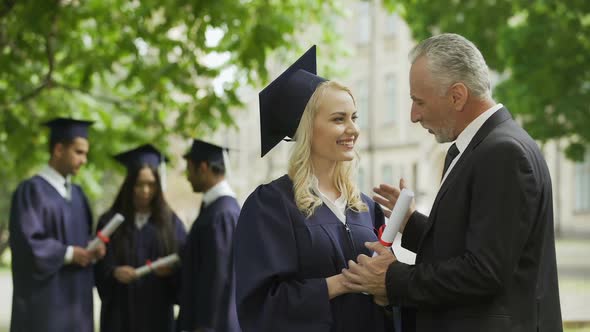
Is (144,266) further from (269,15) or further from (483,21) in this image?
(483,21)

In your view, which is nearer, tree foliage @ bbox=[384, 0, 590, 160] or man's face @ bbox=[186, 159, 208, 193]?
man's face @ bbox=[186, 159, 208, 193]

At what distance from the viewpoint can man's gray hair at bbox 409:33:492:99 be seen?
11.3 feet

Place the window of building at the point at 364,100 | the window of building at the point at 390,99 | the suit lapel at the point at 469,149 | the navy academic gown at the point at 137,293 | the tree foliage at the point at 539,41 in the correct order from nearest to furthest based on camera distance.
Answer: the suit lapel at the point at 469,149, the navy academic gown at the point at 137,293, the tree foliage at the point at 539,41, the window of building at the point at 390,99, the window of building at the point at 364,100

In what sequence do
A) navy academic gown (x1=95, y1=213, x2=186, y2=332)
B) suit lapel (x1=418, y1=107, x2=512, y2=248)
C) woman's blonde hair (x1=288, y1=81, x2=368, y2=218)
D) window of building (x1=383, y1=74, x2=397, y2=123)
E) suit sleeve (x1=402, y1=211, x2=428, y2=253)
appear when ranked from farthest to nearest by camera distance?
1. window of building (x1=383, y1=74, x2=397, y2=123)
2. navy academic gown (x1=95, y1=213, x2=186, y2=332)
3. suit sleeve (x1=402, y1=211, x2=428, y2=253)
4. woman's blonde hair (x1=288, y1=81, x2=368, y2=218)
5. suit lapel (x1=418, y1=107, x2=512, y2=248)

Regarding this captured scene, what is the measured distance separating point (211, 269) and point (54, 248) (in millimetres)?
1207

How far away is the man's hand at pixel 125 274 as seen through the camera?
6.86 metres

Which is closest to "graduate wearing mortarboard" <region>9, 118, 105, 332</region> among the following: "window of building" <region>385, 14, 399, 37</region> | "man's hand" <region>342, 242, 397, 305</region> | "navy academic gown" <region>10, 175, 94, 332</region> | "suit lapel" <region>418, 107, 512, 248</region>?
"navy academic gown" <region>10, 175, 94, 332</region>

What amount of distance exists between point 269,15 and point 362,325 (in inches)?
209

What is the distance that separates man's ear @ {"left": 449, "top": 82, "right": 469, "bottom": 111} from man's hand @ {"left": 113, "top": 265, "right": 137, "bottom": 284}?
3.99 metres

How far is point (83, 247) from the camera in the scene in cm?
702

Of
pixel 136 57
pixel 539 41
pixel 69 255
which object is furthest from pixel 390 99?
pixel 69 255

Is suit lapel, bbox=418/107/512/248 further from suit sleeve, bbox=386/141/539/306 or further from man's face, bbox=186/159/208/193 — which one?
man's face, bbox=186/159/208/193

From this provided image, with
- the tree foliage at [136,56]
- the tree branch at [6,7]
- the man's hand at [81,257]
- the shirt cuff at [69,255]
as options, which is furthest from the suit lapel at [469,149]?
the tree branch at [6,7]

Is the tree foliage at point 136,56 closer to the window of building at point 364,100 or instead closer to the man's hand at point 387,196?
the man's hand at point 387,196
